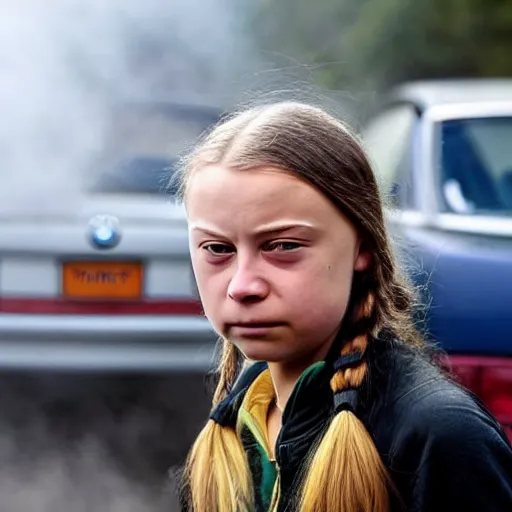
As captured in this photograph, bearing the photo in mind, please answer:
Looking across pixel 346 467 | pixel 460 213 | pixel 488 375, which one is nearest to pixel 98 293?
pixel 460 213

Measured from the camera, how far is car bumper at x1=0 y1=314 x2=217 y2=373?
170 inches

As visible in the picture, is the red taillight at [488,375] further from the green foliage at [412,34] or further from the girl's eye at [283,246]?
the green foliage at [412,34]

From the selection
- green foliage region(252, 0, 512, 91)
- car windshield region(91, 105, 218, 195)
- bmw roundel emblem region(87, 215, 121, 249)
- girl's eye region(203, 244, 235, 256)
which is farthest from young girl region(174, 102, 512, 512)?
green foliage region(252, 0, 512, 91)

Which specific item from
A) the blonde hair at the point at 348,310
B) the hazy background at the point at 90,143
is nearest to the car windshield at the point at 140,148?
the hazy background at the point at 90,143

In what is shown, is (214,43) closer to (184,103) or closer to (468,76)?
(184,103)

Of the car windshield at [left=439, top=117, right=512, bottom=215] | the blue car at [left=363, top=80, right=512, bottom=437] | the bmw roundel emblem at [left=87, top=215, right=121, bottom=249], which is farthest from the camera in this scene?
the bmw roundel emblem at [left=87, top=215, right=121, bottom=249]

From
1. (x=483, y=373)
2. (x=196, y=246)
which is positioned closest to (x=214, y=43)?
(x=483, y=373)

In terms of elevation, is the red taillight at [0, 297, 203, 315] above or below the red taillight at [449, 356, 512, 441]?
below

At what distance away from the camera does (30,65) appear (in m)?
5.17

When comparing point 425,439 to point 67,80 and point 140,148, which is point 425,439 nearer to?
point 140,148

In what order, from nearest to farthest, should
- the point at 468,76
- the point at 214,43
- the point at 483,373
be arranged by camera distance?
the point at 483,373
the point at 214,43
the point at 468,76

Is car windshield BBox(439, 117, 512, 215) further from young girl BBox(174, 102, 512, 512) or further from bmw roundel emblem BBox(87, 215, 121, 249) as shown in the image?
young girl BBox(174, 102, 512, 512)

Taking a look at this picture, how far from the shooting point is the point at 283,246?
1300mm

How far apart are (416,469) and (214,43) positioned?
650 centimetres
